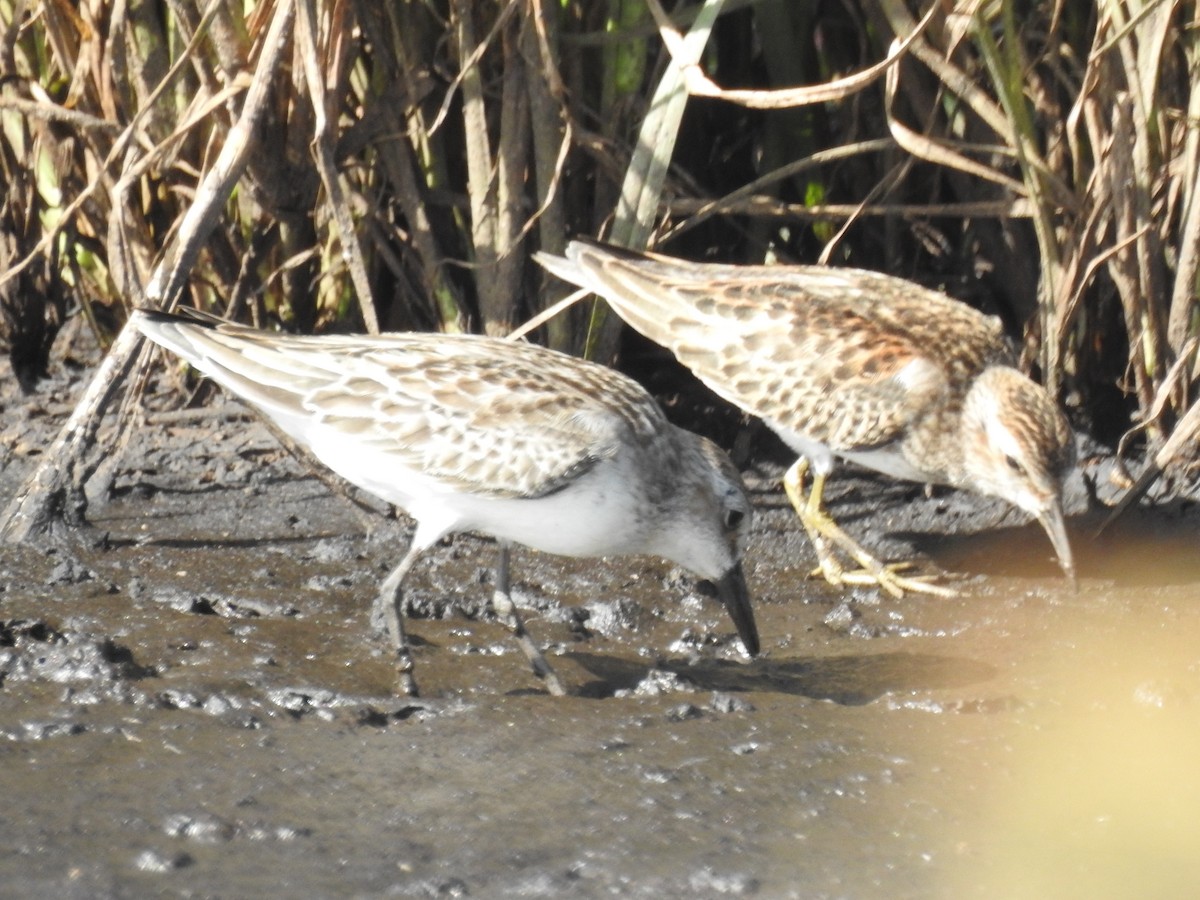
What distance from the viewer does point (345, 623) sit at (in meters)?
6.14

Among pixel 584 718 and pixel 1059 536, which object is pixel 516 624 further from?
pixel 1059 536

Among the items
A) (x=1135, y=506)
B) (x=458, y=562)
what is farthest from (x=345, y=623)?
(x=1135, y=506)

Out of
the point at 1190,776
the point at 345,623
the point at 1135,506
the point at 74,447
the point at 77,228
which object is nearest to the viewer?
the point at 1190,776

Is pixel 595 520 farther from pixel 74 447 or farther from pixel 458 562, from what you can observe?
pixel 74 447

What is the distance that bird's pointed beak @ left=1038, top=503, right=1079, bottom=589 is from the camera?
21.5 feet

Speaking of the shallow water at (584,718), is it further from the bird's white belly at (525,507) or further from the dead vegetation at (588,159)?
the dead vegetation at (588,159)

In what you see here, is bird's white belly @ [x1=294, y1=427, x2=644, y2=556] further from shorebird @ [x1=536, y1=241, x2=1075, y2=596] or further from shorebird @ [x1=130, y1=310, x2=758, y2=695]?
shorebird @ [x1=536, y1=241, x2=1075, y2=596]

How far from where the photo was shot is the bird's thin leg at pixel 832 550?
6844mm

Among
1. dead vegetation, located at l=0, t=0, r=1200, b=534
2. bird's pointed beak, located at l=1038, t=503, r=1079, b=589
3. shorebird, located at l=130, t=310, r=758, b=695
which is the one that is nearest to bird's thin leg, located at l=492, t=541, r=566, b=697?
shorebird, located at l=130, t=310, r=758, b=695

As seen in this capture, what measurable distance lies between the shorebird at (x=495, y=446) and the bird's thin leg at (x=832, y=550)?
991mm

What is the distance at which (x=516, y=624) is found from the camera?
5.81m

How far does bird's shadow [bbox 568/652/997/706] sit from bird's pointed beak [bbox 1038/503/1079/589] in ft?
2.48

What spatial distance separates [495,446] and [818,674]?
4.61 ft

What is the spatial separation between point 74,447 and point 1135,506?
447cm
